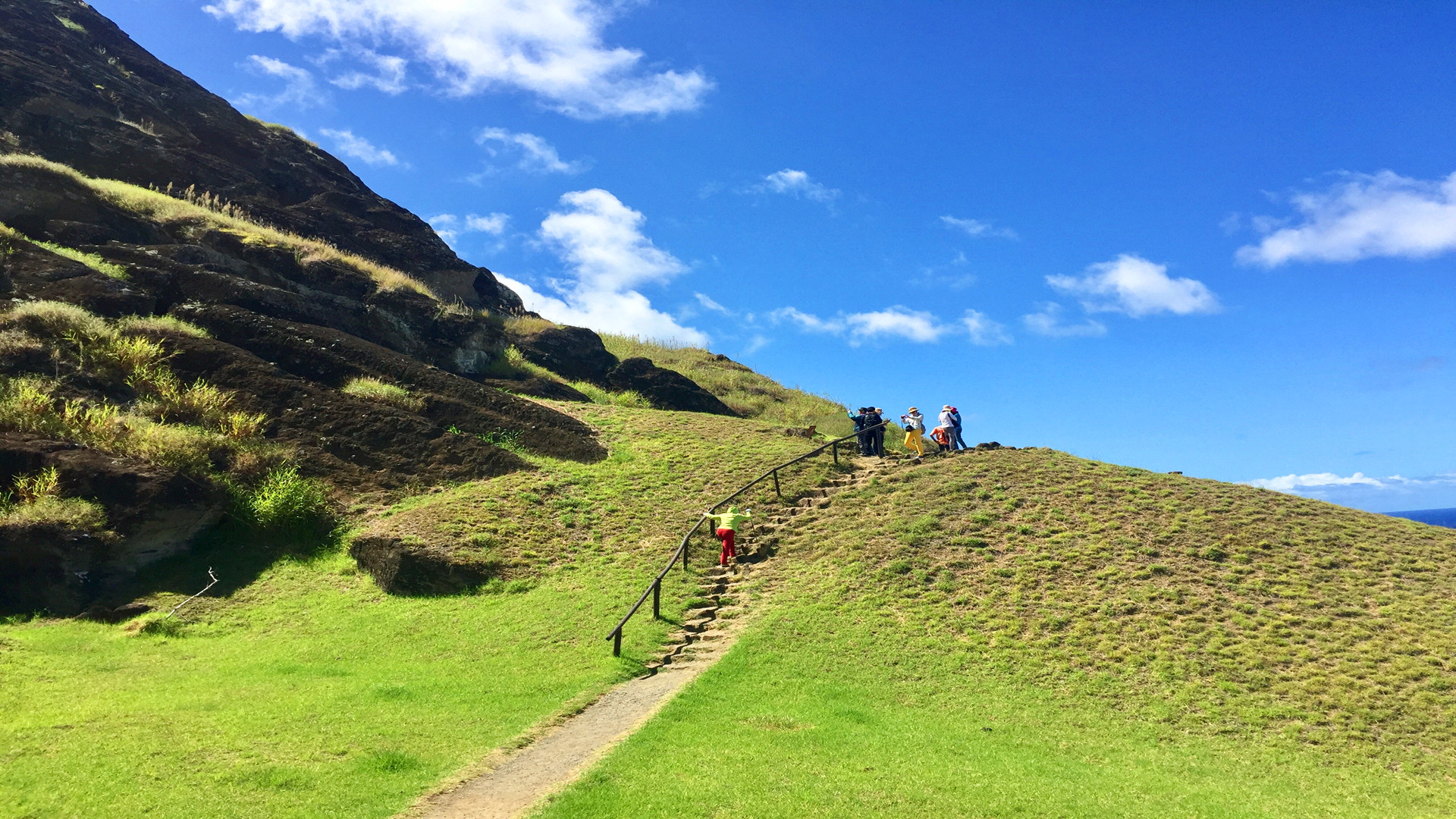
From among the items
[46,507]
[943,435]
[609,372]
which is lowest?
[46,507]

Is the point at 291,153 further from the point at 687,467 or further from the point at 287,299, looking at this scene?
the point at 687,467

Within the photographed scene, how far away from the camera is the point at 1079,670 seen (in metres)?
13.9

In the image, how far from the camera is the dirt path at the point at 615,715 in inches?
357

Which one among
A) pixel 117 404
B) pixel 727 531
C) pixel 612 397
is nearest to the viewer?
pixel 727 531

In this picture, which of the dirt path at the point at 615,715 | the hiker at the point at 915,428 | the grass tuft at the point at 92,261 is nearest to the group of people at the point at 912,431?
the hiker at the point at 915,428

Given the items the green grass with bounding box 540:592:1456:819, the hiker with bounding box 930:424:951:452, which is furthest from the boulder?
the green grass with bounding box 540:592:1456:819

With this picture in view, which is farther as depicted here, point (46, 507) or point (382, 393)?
point (382, 393)

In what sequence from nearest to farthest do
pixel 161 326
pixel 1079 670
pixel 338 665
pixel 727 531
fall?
pixel 338 665, pixel 1079 670, pixel 727 531, pixel 161 326

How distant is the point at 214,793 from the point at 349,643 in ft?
20.9

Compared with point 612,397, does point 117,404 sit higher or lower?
lower

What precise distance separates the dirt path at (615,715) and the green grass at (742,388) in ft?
57.1

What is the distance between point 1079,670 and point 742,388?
33.1 meters

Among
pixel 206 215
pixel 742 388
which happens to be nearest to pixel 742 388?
pixel 742 388

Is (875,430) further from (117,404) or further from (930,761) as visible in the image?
(117,404)
